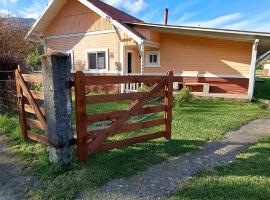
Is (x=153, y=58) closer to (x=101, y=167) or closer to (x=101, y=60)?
(x=101, y=60)

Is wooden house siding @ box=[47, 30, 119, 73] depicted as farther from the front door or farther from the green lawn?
the green lawn

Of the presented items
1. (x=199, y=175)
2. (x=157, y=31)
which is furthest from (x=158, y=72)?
(x=199, y=175)

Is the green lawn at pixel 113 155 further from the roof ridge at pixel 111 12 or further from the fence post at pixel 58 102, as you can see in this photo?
the roof ridge at pixel 111 12

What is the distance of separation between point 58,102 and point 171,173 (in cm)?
222

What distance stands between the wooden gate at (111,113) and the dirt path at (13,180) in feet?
3.04

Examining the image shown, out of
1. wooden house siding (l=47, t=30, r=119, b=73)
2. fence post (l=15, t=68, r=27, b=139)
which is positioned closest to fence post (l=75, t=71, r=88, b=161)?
fence post (l=15, t=68, r=27, b=139)

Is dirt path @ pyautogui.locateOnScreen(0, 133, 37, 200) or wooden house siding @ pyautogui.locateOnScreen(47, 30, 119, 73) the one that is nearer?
dirt path @ pyautogui.locateOnScreen(0, 133, 37, 200)

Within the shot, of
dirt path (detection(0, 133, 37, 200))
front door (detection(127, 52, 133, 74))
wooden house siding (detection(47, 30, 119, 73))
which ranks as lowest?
dirt path (detection(0, 133, 37, 200))

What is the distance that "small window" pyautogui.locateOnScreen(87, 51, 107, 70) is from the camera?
1609 centimetres

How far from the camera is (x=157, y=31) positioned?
14.1 m

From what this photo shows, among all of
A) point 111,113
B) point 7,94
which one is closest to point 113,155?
point 111,113

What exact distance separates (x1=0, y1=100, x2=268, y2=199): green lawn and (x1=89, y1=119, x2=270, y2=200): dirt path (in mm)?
195

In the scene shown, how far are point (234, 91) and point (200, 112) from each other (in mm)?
4488

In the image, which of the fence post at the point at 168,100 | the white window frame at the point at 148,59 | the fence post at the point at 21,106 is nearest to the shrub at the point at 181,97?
the white window frame at the point at 148,59
